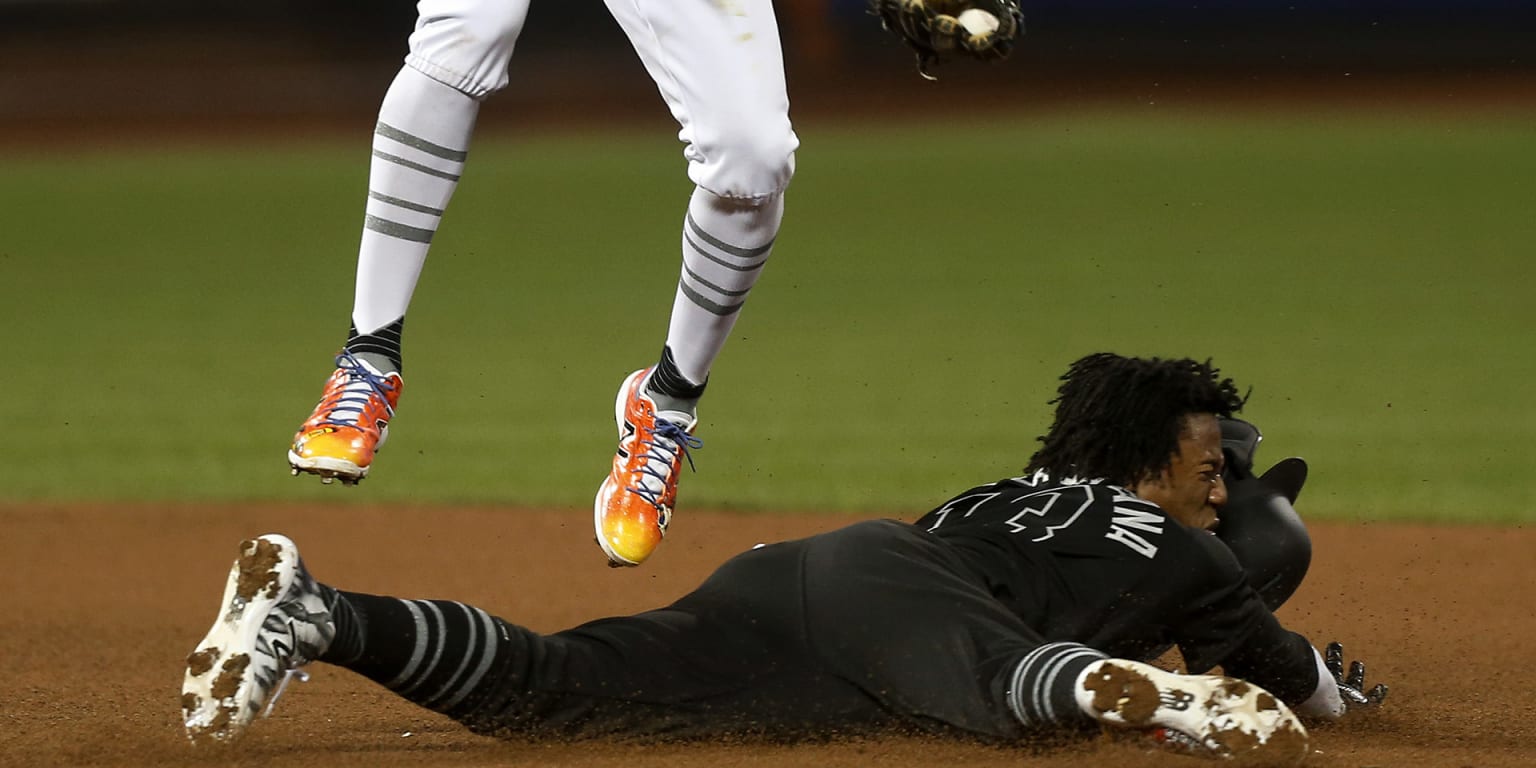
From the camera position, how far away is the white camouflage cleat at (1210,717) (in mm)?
2467

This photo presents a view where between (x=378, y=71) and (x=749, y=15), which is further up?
(x=749, y=15)

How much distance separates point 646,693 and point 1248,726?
0.96 m

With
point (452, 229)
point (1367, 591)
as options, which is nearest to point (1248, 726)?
point (1367, 591)

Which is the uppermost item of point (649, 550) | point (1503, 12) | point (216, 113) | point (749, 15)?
point (1503, 12)

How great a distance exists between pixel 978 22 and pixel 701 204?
1.99 ft

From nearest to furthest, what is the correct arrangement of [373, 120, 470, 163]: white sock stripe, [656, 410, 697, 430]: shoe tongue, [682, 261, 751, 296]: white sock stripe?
1. [373, 120, 470, 163]: white sock stripe
2. [682, 261, 751, 296]: white sock stripe
3. [656, 410, 697, 430]: shoe tongue

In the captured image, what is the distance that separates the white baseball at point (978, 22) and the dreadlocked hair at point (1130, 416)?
0.67 meters

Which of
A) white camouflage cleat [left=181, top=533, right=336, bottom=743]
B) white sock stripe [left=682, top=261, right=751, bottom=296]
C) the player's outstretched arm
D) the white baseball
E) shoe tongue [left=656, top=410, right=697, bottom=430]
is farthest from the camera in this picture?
shoe tongue [left=656, top=410, right=697, bottom=430]

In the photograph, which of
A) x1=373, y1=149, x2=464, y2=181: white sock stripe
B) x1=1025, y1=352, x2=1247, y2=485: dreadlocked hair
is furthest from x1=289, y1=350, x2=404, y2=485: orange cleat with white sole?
x1=1025, y1=352, x2=1247, y2=485: dreadlocked hair

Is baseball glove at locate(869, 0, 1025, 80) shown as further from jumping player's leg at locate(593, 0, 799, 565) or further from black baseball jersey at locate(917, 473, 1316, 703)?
black baseball jersey at locate(917, 473, 1316, 703)

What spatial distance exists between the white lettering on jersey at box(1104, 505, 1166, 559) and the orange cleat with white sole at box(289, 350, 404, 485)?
3.84ft

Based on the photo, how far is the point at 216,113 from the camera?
786 inches

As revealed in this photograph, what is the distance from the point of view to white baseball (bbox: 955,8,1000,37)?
300 cm

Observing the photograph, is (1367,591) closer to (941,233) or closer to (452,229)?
(941,233)
